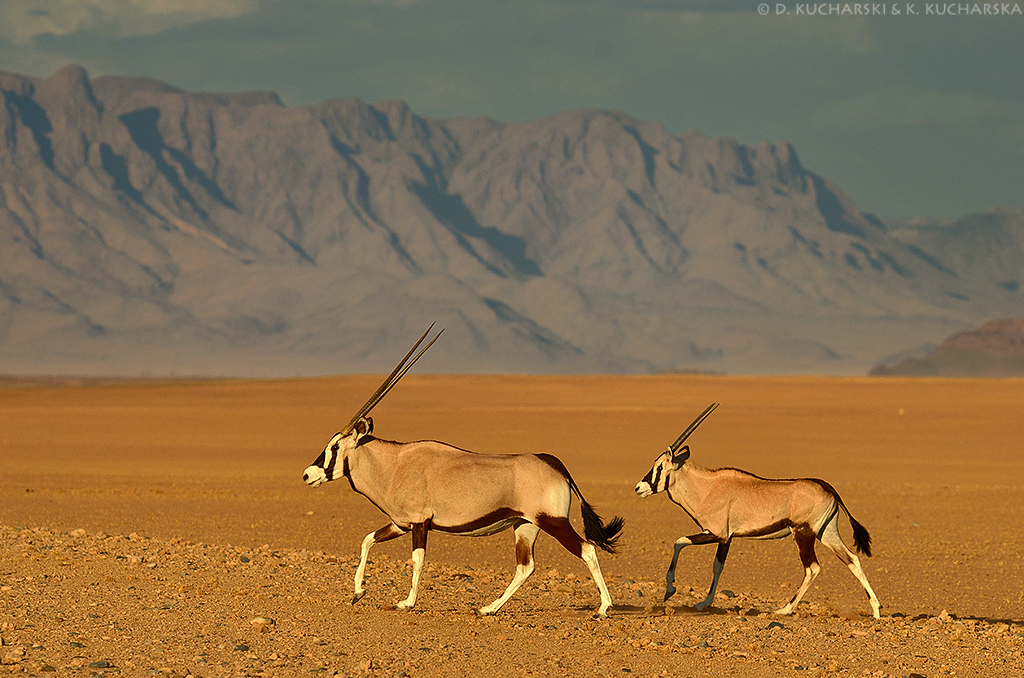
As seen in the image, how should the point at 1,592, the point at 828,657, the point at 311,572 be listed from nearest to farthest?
the point at 828,657 → the point at 1,592 → the point at 311,572

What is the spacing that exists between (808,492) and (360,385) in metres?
85.4

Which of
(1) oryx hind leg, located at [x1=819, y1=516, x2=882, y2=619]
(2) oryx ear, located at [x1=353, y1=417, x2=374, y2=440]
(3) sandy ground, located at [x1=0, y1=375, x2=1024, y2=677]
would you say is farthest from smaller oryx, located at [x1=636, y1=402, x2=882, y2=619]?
(2) oryx ear, located at [x1=353, y1=417, x2=374, y2=440]

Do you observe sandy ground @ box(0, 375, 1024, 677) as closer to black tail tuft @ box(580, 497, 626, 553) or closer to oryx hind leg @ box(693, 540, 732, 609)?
oryx hind leg @ box(693, 540, 732, 609)

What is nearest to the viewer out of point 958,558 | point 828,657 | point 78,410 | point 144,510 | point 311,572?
point 828,657

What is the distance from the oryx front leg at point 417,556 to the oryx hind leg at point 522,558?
0.67 meters

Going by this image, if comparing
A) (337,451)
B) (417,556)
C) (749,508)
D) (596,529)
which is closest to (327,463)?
(337,451)

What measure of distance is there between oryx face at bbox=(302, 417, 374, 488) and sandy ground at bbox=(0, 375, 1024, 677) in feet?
4.41

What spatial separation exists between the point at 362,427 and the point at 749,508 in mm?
3831

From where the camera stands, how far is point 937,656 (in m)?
11.6

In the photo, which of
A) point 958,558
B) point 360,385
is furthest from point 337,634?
point 360,385

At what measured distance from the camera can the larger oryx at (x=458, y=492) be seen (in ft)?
39.7

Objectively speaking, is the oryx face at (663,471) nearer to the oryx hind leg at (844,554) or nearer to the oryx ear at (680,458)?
the oryx ear at (680,458)

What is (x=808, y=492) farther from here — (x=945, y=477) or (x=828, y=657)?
(x=945, y=477)

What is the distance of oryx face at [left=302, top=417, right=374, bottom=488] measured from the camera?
12344mm
